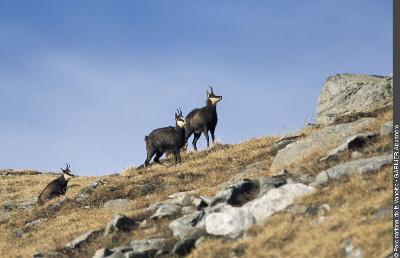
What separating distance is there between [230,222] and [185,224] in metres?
1.81

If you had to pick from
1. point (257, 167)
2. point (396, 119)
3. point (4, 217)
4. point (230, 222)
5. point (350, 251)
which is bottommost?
point (350, 251)

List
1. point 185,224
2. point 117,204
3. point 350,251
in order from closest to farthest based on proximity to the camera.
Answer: point 350,251 → point 185,224 → point 117,204

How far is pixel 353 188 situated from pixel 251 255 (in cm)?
337

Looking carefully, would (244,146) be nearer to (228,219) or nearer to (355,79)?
(355,79)

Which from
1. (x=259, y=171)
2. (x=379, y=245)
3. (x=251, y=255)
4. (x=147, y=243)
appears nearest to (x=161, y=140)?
(x=259, y=171)

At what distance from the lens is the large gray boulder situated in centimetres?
3158

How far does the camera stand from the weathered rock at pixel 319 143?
2255 cm

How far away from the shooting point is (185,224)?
18875 millimetres

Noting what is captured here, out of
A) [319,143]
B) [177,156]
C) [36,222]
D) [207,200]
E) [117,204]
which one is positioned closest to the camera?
[207,200]

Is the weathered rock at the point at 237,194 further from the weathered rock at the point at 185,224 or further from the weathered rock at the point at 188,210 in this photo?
the weathered rock at the point at 188,210

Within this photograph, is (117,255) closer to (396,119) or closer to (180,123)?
(396,119)

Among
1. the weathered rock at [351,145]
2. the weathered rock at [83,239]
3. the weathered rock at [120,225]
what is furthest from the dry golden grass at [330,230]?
the weathered rock at [83,239]

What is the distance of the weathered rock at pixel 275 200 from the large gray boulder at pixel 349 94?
43.9 ft

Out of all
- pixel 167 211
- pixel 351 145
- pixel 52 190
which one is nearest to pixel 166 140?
pixel 52 190
